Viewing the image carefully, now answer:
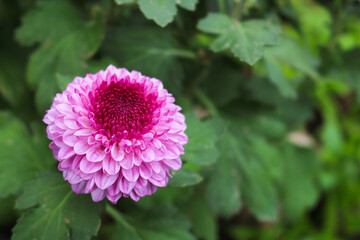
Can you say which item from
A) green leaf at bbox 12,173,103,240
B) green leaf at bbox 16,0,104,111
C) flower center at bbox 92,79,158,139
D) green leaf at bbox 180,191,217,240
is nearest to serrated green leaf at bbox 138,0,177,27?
flower center at bbox 92,79,158,139

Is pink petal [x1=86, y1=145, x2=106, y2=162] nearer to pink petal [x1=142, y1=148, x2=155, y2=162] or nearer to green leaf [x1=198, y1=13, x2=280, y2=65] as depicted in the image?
Result: pink petal [x1=142, y1=148, x2=155, y2=162]

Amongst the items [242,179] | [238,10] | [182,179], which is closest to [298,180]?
[242,179]

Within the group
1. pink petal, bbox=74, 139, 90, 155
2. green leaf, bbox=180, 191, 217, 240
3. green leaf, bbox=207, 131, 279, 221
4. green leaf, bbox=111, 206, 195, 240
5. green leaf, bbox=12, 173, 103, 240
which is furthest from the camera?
green leaf, bbox=180, 191, 217, 240

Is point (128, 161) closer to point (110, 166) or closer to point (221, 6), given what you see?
point (110, 166)

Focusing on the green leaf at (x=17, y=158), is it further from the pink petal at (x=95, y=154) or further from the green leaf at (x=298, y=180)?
the green leaf at (x=298, y=180)

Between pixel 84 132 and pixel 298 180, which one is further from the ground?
pixel 84 132

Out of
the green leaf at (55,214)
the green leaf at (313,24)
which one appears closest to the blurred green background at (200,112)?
the green leaf at (55,214)
